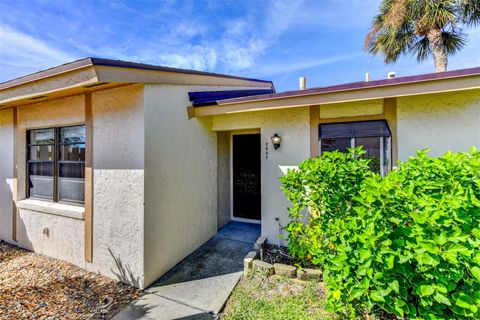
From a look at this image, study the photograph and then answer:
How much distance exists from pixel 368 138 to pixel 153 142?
4.99m

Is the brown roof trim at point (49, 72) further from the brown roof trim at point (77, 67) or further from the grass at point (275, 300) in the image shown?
A: the grass at point (275, 300)

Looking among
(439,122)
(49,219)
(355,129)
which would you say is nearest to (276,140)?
(355,129)

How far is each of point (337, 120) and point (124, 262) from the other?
231 inches

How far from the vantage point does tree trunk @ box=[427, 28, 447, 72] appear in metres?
11.2

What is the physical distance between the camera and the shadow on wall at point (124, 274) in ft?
13.8

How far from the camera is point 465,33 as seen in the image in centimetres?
1069

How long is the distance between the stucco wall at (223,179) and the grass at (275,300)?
2904 millimetres

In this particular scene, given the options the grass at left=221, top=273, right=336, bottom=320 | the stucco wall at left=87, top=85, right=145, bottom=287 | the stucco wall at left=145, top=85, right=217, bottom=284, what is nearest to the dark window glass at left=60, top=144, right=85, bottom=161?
the stucco wall at left=87, top=85, right=145, bottom=287

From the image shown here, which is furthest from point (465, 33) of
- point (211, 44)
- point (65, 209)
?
point (65, 209)

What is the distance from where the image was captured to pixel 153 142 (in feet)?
14.2

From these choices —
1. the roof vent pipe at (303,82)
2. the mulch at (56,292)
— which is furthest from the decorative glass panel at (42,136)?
the roof vent pipe at (303,82)

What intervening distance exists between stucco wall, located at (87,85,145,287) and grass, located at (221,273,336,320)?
6.68 feet

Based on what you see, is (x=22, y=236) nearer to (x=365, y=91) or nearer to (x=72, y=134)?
(x=72, y=134)

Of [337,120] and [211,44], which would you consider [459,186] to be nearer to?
[337,120]
